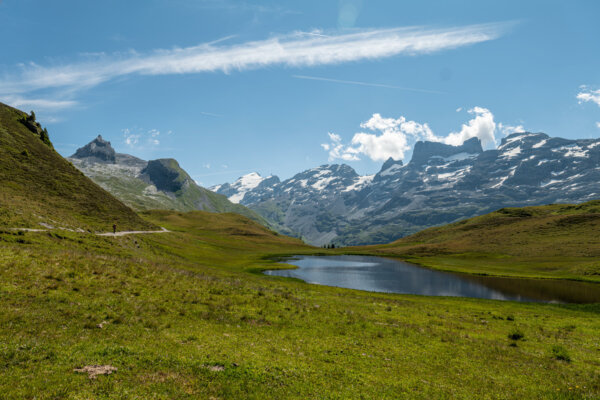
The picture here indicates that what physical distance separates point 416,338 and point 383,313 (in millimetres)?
10007

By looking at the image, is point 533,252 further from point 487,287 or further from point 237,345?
point 237,345

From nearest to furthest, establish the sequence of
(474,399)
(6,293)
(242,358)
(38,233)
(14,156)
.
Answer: (474,399), (242,358), (6,293), (38,233), (14,156)

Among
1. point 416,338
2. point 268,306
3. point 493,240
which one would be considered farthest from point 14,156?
point 493,240

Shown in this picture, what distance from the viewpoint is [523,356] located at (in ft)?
75.0

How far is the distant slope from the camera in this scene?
6053cm

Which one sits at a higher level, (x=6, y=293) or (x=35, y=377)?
(x=6, y=293)

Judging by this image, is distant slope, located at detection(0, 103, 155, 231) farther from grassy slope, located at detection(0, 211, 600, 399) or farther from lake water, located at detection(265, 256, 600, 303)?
lake water, located at detection(265, 256, 600, 303)

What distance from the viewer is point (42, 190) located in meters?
79.4

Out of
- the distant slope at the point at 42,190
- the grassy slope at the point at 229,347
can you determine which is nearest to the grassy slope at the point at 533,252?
the grassy slope at the point at 229,347

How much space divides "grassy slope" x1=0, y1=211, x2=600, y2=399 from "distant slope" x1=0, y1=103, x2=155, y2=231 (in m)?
40.2

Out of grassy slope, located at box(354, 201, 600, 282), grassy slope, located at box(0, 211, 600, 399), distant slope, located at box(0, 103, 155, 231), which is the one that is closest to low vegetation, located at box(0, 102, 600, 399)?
grassy slope, located at box(0, 211, 600, 399)

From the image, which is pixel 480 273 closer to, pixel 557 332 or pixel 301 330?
pixel 557 332

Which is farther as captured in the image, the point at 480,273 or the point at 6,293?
the point at 480,273

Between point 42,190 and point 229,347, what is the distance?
3517 inches
